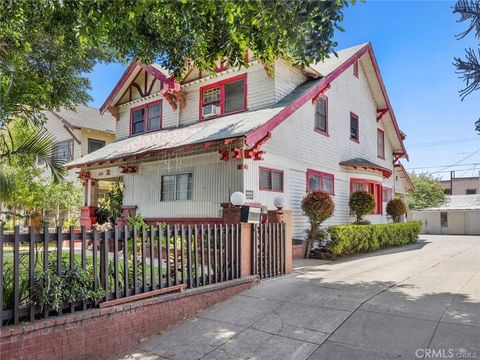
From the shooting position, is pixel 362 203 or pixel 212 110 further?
pixel 362 203

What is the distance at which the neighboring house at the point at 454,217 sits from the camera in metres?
31.8

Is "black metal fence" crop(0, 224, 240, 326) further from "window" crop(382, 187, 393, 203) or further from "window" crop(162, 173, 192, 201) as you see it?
"window" crop(382, 187, 393, 203)

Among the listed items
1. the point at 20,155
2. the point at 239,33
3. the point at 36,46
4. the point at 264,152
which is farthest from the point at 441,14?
the point at 36,46

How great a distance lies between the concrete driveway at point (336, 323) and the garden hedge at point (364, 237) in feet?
12.0

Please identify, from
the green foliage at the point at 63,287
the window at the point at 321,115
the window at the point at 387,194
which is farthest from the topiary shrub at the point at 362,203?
the green foliage at the point at 63,287

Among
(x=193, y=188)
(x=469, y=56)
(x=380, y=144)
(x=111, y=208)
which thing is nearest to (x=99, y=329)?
(x=469, y=56)

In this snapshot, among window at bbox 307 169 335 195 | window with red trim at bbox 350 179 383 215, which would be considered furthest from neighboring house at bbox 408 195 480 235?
window at bbox 307 169 335 195

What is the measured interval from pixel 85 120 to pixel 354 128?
16.5m

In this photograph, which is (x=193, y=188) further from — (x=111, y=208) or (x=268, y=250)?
(x=111, y=208)

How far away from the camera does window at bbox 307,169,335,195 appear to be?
14180mm

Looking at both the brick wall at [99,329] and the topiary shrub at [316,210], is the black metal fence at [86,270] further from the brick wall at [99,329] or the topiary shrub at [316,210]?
the topiary shrub at [316,210]

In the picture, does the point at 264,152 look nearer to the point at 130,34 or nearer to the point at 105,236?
the point at 130,34

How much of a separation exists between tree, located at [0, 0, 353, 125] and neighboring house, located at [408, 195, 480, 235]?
31170 millimetres

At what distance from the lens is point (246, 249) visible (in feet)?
24.3
